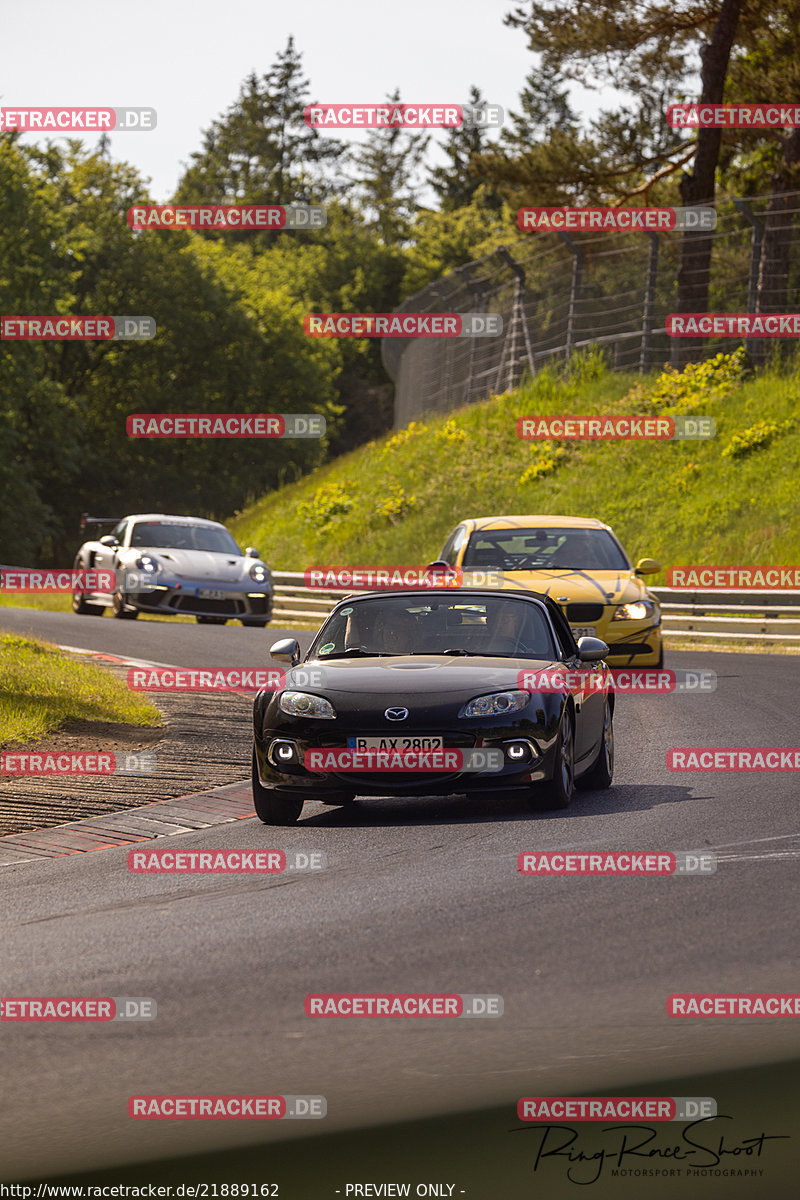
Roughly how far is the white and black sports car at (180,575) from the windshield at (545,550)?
22.6 ft

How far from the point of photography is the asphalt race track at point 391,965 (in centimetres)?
468

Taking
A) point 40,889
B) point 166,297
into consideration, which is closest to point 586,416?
point 40,889

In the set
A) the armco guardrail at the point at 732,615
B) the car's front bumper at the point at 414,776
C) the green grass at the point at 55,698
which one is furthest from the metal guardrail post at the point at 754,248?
the car's front bumper at the point at 414,776

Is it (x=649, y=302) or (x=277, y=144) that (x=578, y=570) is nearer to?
(x=649, y=302)

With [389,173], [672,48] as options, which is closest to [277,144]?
[389,173]

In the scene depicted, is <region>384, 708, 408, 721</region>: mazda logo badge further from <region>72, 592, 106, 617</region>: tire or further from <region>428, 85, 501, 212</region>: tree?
<region>428, 85, 501, 212</region>: tree

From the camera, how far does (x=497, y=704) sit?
8852mm

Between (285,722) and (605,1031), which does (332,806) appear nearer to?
(285,722)

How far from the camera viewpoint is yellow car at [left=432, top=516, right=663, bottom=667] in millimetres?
15969

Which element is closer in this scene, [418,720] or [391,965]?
[391,965]

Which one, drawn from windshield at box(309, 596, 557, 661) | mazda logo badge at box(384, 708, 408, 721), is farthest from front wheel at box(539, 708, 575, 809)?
mazda logo badge at box(384, 708, 408, 721)

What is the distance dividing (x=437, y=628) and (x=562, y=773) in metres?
1.29

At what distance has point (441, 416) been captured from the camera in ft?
129

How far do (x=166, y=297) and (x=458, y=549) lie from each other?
47739 millimetres
